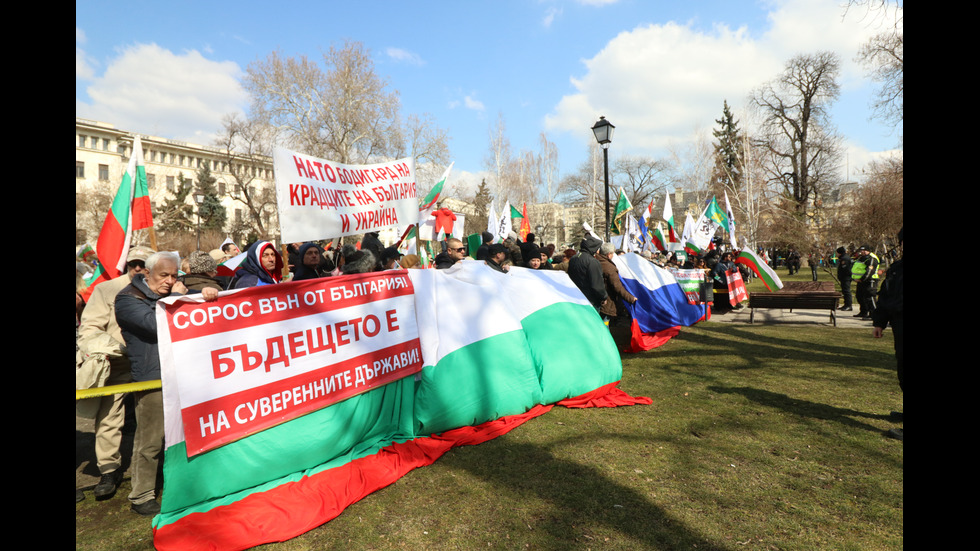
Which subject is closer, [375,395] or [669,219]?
[375,395]

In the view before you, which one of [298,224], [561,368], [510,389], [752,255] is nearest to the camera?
[298,224]

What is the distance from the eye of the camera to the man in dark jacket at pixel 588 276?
25.9 feet

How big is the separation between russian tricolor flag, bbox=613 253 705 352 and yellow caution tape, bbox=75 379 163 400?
23.2 ft

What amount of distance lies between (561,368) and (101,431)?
4237 millimetres

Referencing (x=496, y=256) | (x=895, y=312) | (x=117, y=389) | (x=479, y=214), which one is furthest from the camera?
(x=479, y=214)

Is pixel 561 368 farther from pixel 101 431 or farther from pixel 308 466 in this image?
pixel 101 431

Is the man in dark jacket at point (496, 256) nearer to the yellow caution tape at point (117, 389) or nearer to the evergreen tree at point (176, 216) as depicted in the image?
the yellow caution tape at point (117, 389)

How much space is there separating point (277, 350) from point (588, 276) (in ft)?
17.0

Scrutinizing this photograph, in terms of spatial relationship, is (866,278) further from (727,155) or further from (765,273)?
(727,155)

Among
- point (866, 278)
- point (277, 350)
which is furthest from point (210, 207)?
point (277, 350)

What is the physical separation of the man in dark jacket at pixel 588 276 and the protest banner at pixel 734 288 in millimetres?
7527

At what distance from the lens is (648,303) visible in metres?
9.37
